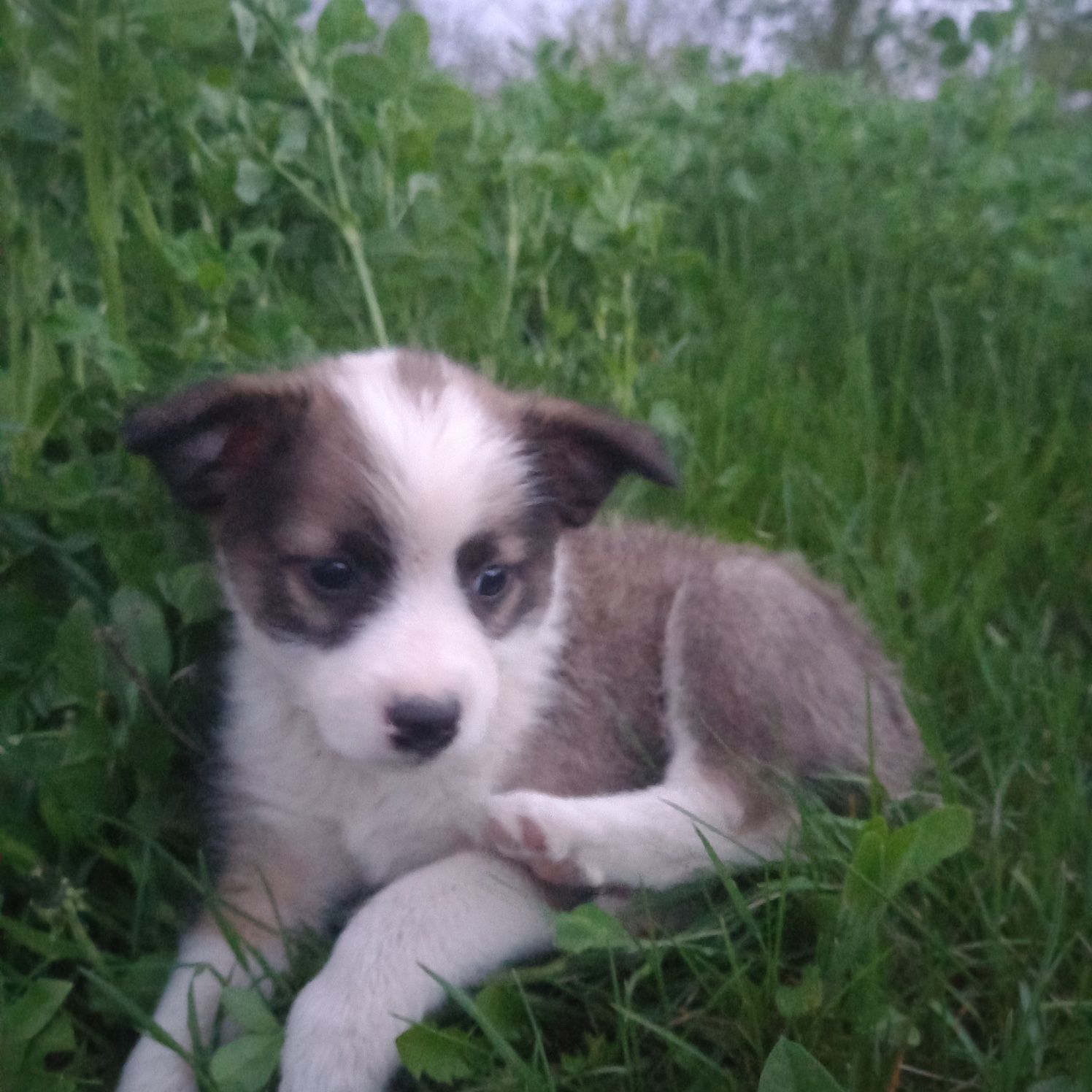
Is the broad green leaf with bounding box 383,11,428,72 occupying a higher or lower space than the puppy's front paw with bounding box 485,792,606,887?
higher

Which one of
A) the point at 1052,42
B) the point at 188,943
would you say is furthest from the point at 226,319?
the point at 1052,42

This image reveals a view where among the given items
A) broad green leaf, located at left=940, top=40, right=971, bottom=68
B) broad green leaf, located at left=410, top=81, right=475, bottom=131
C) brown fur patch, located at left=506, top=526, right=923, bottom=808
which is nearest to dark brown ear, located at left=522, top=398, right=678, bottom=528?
brown fur patch, located at left=506, top=526, right=923, bottom=808

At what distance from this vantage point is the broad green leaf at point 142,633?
7.37 feet

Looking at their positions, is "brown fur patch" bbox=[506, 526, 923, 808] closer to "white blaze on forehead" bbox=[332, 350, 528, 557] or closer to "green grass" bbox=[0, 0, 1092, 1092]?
"green grass" bbox=[0, 0, 1092, 1092]

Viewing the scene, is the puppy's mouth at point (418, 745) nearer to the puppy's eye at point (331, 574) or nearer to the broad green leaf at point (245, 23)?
the puppy's eye at point (331, 574)

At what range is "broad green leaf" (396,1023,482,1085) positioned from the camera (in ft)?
5.63

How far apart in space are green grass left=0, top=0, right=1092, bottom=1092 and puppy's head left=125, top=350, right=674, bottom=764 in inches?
14.1

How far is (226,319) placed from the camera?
2779 mm

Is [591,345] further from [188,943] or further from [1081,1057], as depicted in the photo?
[1081,1057]

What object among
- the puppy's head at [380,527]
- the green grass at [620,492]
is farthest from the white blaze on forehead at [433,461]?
the green grass at [620,492]

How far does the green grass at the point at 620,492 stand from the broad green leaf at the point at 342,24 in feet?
0.15

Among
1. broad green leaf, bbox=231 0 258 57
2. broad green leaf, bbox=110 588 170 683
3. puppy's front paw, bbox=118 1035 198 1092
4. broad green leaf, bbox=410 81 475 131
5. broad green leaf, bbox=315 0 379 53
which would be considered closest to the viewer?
puppy's front paw, bbox=118 1035 198 1092

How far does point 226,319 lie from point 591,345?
4.48ft

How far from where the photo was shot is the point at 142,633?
2.25 m
